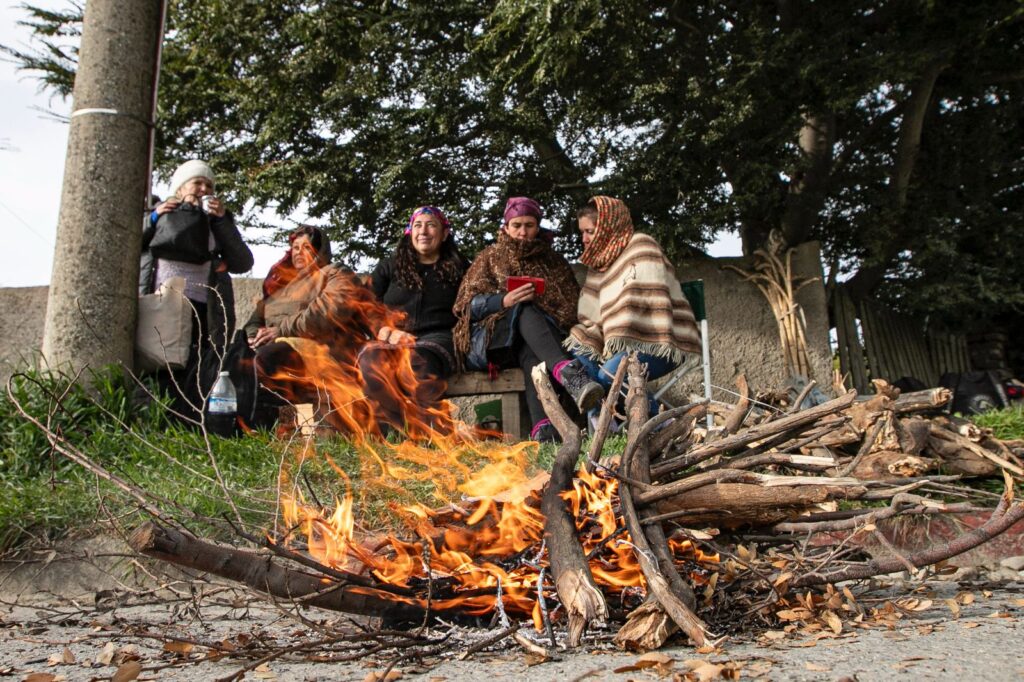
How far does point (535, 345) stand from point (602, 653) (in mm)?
3366

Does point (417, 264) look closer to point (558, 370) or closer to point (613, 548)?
point (558, 370)

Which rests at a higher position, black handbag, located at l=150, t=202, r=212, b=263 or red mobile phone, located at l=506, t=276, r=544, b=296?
black handbag, located at l=150, t=202, r=212, b=263

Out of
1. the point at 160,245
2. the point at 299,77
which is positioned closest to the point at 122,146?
the point at 160,245

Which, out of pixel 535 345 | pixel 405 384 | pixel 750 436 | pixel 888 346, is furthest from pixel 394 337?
pixel 888 346

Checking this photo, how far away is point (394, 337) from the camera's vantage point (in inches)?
213

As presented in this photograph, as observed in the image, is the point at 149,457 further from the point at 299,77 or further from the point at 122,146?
the point at 299,77

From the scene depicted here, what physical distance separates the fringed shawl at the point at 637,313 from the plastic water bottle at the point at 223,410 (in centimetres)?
209

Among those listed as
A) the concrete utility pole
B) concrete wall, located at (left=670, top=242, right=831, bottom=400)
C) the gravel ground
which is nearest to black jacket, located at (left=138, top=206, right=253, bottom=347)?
the concrete utility pole

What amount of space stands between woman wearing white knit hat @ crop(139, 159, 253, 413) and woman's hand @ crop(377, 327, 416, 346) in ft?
3.18

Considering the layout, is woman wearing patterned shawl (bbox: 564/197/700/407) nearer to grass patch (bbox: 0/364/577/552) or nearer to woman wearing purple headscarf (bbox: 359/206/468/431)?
woman wearing purple headscarf (bbox: 359/206/468/431)

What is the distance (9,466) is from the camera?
4176mm

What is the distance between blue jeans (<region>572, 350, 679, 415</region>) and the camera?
17.2 feet

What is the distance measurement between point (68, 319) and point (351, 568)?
3.09 metres

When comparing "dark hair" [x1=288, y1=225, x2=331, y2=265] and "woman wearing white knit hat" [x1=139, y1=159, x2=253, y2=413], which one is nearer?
"woman wearing white knit hat" [x1=139, y1=159, x2=253, y2=413]
